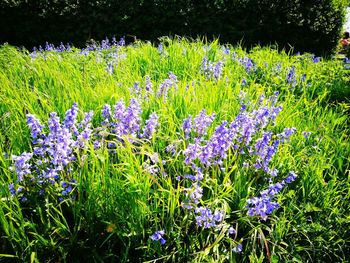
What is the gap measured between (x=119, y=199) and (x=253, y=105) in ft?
4.94

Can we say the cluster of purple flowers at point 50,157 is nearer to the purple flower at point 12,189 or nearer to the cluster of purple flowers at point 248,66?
the purple flower at point 12,189

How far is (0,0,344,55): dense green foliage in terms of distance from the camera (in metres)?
8.49

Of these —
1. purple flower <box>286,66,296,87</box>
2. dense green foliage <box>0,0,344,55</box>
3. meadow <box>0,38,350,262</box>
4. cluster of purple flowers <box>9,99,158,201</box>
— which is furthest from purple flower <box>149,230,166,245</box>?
dense green foliage <box>0,0,344,55</box>

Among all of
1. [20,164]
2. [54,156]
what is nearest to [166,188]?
[54,156]

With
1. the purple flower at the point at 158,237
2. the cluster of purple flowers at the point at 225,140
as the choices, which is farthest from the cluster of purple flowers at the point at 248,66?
the purple flower at the point at 158,237

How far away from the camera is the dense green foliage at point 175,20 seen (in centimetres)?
849

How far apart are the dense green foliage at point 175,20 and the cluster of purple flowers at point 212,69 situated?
4.84 metres

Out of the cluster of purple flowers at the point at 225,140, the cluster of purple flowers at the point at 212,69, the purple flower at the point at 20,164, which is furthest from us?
the cluster of purple flowers at the point at 212,69

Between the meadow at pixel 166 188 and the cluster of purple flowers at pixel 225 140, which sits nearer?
the meadow at pixel 166 188

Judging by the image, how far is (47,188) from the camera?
6.04ft

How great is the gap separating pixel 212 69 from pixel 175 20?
5225mm

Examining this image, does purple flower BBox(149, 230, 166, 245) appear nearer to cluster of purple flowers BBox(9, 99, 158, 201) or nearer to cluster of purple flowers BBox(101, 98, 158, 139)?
cluster of purple flowers BBox(9, 99, 158, 201)

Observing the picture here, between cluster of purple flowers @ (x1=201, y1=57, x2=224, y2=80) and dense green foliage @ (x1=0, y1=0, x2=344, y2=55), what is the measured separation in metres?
4.84

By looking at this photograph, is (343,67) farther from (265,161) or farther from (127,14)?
(127,14)
